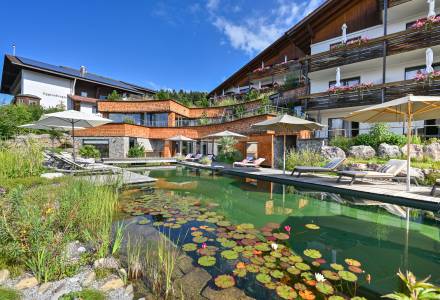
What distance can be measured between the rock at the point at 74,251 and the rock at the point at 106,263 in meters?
0.33

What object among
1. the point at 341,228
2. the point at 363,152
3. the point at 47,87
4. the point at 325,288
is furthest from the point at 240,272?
the point at 47,87

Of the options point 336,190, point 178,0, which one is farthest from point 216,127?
point 336,190

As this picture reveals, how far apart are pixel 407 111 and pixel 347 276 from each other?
6963 mm

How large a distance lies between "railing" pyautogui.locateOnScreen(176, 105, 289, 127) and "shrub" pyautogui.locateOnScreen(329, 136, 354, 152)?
4.51 meters

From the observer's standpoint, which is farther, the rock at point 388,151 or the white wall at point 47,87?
the white wall at point 47,87

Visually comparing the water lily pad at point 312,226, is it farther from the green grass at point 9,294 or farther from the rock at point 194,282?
the green grass at point 9,294

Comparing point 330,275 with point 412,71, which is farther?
point 412,71

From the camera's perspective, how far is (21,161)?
23.9ft

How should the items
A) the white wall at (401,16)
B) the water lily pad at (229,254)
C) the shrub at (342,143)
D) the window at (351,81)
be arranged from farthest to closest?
the window at (351,81) < the white wall at (401,16) < the shrub at (342,143) < the water lily pad at (229,254)

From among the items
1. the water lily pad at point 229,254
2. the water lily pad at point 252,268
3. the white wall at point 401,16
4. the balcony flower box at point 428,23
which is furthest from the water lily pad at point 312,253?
the white wall at point 401,16

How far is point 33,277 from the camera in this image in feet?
8.67

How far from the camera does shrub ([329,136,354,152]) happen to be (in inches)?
481

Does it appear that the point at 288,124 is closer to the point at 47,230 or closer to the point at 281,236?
the point at 281,236

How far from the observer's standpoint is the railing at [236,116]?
16.4m
